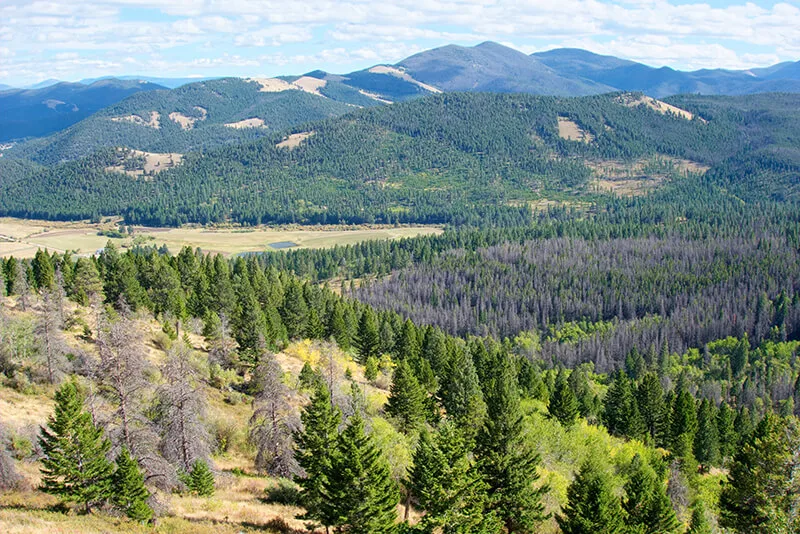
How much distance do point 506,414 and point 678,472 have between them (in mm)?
33684

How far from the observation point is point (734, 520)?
50.5m

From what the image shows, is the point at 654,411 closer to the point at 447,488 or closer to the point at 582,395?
the point at 582,395

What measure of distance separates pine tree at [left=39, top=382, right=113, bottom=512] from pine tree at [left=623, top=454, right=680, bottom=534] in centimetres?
3233

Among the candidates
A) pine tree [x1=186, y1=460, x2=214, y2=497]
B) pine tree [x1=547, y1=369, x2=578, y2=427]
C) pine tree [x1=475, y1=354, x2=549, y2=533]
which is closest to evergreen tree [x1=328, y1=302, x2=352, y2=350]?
pine tree [x1=547, y1=369, x2=578, y2=427]

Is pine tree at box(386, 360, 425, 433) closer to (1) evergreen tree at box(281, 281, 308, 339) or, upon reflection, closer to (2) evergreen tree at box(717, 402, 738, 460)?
(1) evergreen tree at box(281, 281, 308, 339)

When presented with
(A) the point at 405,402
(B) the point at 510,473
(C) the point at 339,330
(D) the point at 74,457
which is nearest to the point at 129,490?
(D) the point at 74,457

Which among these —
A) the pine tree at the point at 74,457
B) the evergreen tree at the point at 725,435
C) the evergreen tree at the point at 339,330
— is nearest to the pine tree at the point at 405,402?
the evergreen tree at the point at 339,330

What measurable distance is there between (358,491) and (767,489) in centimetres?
3187

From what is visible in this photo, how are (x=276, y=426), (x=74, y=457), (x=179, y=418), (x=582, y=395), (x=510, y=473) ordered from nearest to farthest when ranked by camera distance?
(x=74, y=457) → (x=510, y=473) → (x=179, y=418) → (x=276, y=426) → (x=582, y=395)

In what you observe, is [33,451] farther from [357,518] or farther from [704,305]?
[704,305]

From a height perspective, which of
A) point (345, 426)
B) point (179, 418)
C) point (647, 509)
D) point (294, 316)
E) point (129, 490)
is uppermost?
point (179, 418)

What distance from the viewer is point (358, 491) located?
112ft

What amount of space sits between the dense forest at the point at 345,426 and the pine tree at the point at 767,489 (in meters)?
0.18

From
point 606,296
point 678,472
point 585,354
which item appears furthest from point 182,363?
point 606,296
